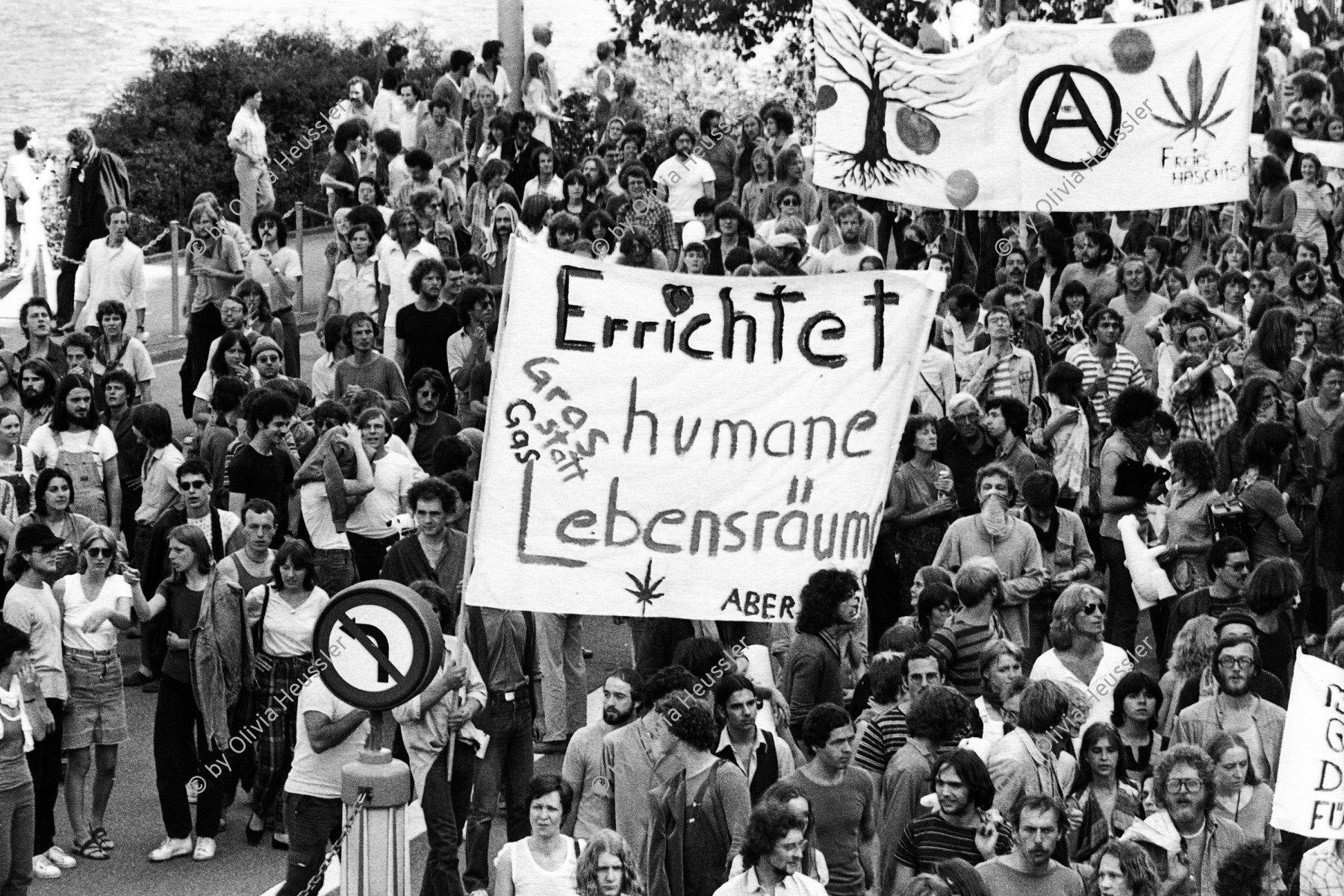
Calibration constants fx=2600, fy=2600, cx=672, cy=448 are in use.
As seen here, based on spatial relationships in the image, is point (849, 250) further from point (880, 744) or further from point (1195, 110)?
point (880, 744)

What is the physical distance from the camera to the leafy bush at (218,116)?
29656mm

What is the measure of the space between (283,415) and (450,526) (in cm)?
229

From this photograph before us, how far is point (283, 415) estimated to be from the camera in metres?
14.7

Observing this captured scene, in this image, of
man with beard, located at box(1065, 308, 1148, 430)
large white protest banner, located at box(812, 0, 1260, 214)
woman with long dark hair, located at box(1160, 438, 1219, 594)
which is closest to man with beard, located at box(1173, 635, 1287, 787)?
woman with long dark hair, located at box(1160, 438, 1219, 594)

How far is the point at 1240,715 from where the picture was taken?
35.2ft

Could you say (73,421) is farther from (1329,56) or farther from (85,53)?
(85,53)

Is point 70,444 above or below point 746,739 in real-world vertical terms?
above

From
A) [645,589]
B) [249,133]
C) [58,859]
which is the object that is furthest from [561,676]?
[249,133]

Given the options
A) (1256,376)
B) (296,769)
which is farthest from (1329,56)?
(296,769)

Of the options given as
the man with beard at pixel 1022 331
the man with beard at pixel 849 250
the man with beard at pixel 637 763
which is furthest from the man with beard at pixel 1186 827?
the man with beard at pixel 849 250

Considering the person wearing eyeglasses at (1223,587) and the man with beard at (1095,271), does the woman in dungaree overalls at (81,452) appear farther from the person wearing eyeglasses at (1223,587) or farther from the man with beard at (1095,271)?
the man with beard at (1095,271)

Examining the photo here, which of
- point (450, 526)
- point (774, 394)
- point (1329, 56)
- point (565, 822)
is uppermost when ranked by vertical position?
point (1329, 56)

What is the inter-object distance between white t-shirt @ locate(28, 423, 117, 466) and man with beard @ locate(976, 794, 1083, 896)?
725 centimetres

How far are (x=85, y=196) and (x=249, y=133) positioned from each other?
3041mm
